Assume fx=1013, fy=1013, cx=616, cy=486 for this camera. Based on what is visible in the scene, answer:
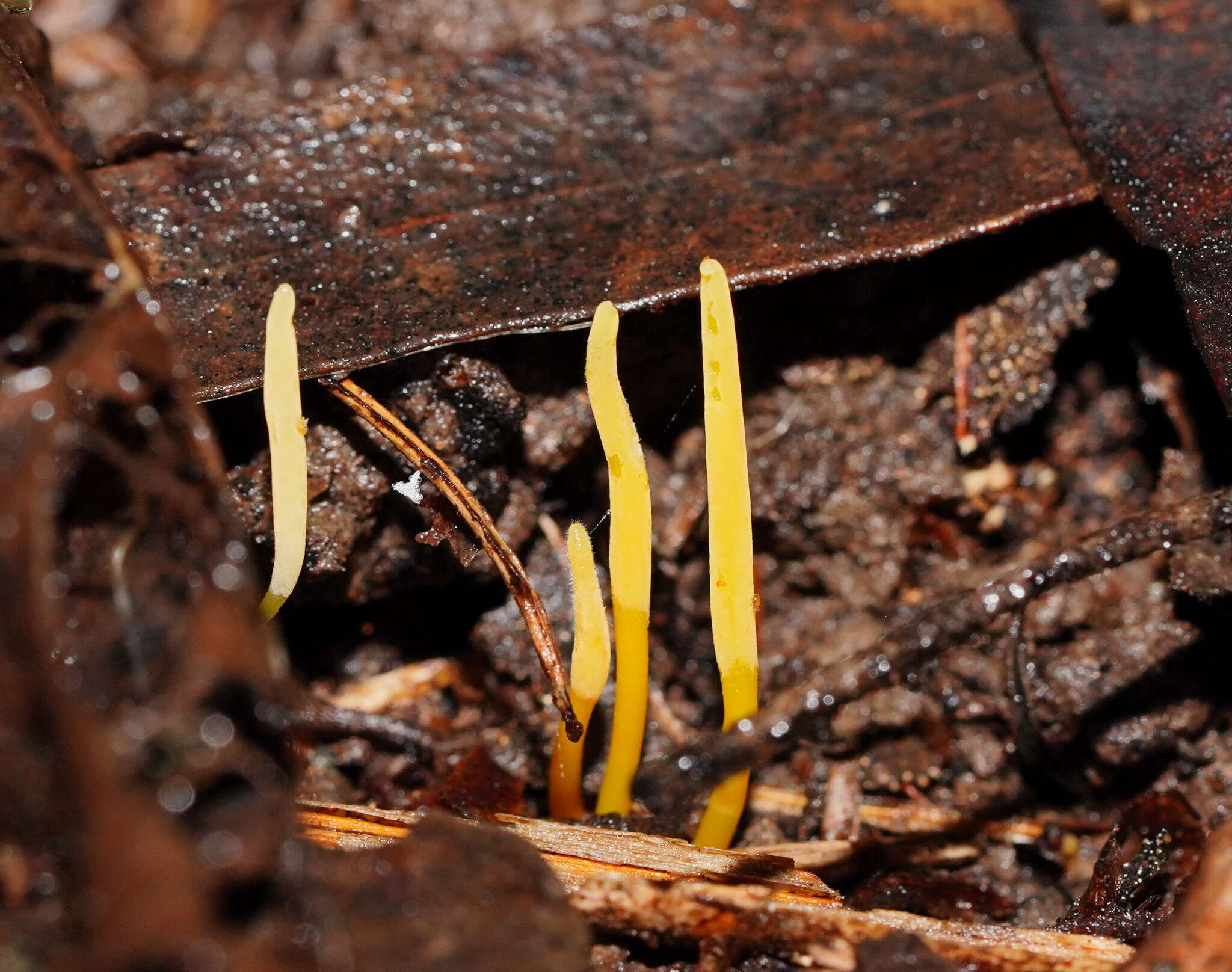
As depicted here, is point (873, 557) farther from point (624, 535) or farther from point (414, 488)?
point (414, 488)

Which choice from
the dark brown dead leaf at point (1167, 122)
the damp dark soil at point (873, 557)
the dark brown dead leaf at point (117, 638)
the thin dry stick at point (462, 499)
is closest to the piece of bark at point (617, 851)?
the damp dark soil at point (873, 557)

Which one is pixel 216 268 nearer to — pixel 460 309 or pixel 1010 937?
pixel 460 309

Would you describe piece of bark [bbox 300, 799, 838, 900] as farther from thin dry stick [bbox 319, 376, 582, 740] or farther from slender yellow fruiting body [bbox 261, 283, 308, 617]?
slender yellow fruiting body [bbox 261, 283, 308, 617]

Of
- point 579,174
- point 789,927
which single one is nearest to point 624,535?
point 789,927

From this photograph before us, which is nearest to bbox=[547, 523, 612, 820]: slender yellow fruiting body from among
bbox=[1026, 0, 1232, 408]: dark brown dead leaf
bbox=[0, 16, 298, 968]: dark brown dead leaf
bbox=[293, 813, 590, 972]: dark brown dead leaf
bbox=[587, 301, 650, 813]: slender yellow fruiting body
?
bbox=[587, 301, 650, 813]: slender yellow fruiting body

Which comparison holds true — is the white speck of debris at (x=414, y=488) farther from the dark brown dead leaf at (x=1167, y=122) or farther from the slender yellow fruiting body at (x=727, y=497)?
the dark brown dead leaf at (x=1167, y=122)
